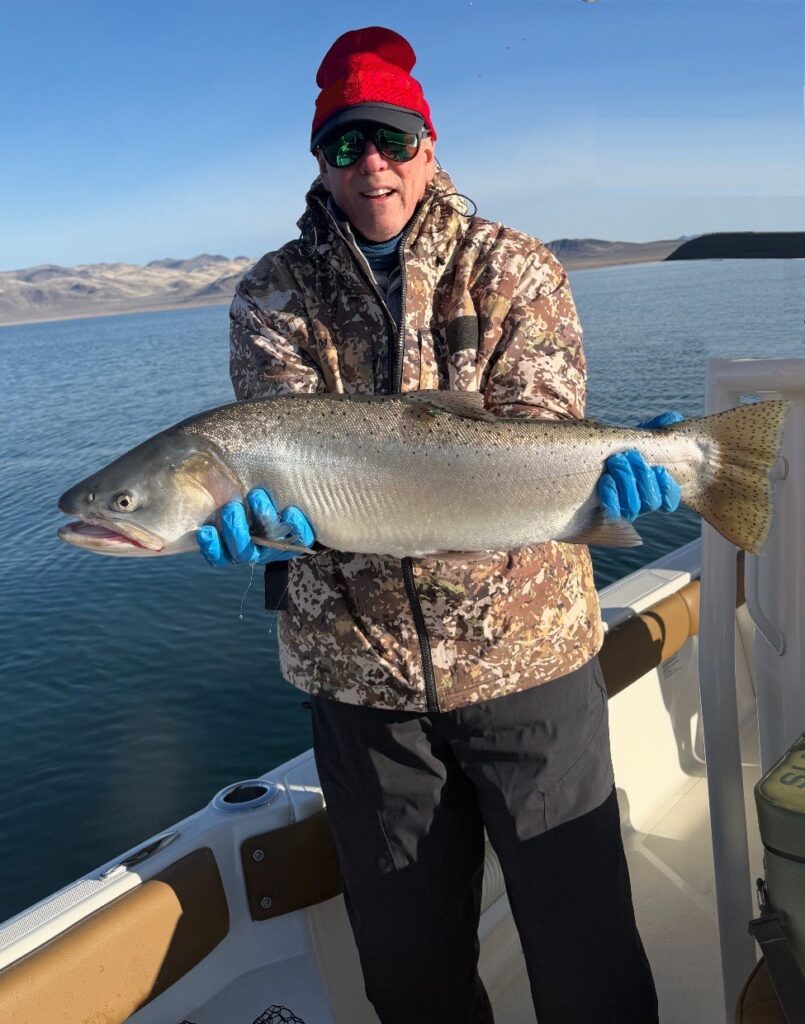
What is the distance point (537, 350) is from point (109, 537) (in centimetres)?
163

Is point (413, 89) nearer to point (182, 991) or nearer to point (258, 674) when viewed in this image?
point (182, 991)

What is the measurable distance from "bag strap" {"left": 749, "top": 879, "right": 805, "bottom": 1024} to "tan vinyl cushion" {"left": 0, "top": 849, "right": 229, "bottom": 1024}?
209cm

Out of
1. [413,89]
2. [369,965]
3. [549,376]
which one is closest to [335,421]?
[549,376]

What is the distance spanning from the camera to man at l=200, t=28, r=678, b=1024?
2.96 metres

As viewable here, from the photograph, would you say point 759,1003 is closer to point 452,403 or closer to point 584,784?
point 584,784

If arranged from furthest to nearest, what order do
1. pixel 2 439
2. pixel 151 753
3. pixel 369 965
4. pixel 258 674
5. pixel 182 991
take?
pixel 2 439, pixel 258 674, pixel 151 753, pixel 182 991, pixel 369 965

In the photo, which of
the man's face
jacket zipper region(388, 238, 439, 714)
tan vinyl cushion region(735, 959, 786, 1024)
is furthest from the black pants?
the man's face

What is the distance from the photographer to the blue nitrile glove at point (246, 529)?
9.43ft

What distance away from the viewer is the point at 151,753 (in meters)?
9.75

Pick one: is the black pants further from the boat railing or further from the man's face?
the man's face

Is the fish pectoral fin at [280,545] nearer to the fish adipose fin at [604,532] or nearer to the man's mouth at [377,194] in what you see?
the fish adipose fin at [604,532]

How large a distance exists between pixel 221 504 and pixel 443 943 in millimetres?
1786

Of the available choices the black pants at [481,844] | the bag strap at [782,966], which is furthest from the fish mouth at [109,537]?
the bag strap at [782,966]

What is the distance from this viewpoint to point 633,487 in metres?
2.91
